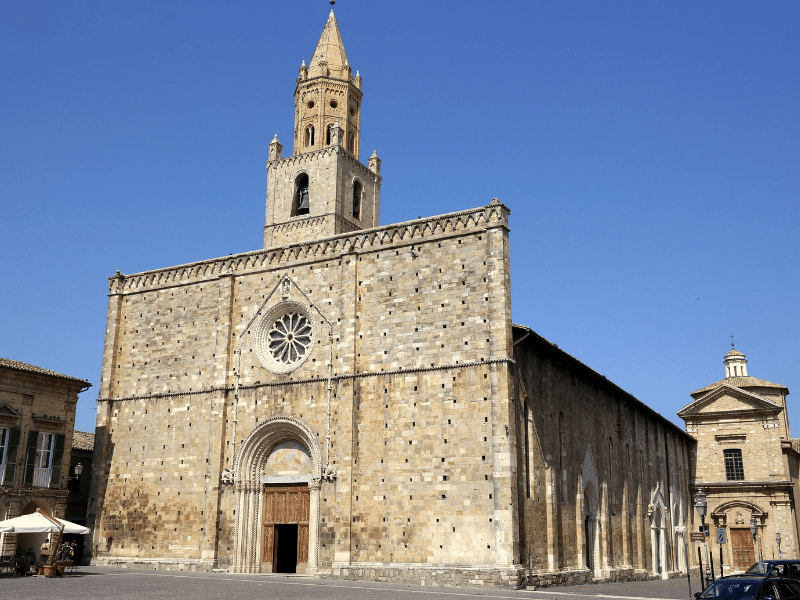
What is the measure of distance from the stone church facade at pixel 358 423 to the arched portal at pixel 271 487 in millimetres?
73

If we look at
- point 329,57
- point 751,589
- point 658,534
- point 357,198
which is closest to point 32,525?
point 751,589

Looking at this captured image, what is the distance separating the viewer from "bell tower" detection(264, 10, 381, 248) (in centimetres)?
3441

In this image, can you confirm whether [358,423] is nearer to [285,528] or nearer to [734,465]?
[285,528]

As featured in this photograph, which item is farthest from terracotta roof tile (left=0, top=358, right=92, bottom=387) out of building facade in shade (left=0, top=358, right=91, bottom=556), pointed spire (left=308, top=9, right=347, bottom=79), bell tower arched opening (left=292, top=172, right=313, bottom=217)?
pointed spire (left=308, top=9, right=347, bottom=79)

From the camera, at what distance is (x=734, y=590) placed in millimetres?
13312

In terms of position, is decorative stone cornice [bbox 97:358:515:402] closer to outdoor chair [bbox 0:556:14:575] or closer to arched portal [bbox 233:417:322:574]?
arched portal [bbox 233:417:322:574]

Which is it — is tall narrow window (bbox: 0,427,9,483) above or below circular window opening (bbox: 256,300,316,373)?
below

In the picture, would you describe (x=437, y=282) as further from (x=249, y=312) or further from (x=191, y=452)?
(x=191, y=452)

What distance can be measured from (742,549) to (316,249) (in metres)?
31.4

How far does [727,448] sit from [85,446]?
118 feet

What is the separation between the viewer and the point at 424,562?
22656 mm

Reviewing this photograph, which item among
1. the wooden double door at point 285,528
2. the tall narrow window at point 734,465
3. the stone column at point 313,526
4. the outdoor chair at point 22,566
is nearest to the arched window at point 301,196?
the wooden double door at point 285,528

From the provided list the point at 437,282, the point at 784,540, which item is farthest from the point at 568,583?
the point at 784,540

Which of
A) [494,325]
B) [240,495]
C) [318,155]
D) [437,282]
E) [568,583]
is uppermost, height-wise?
[318,155]
